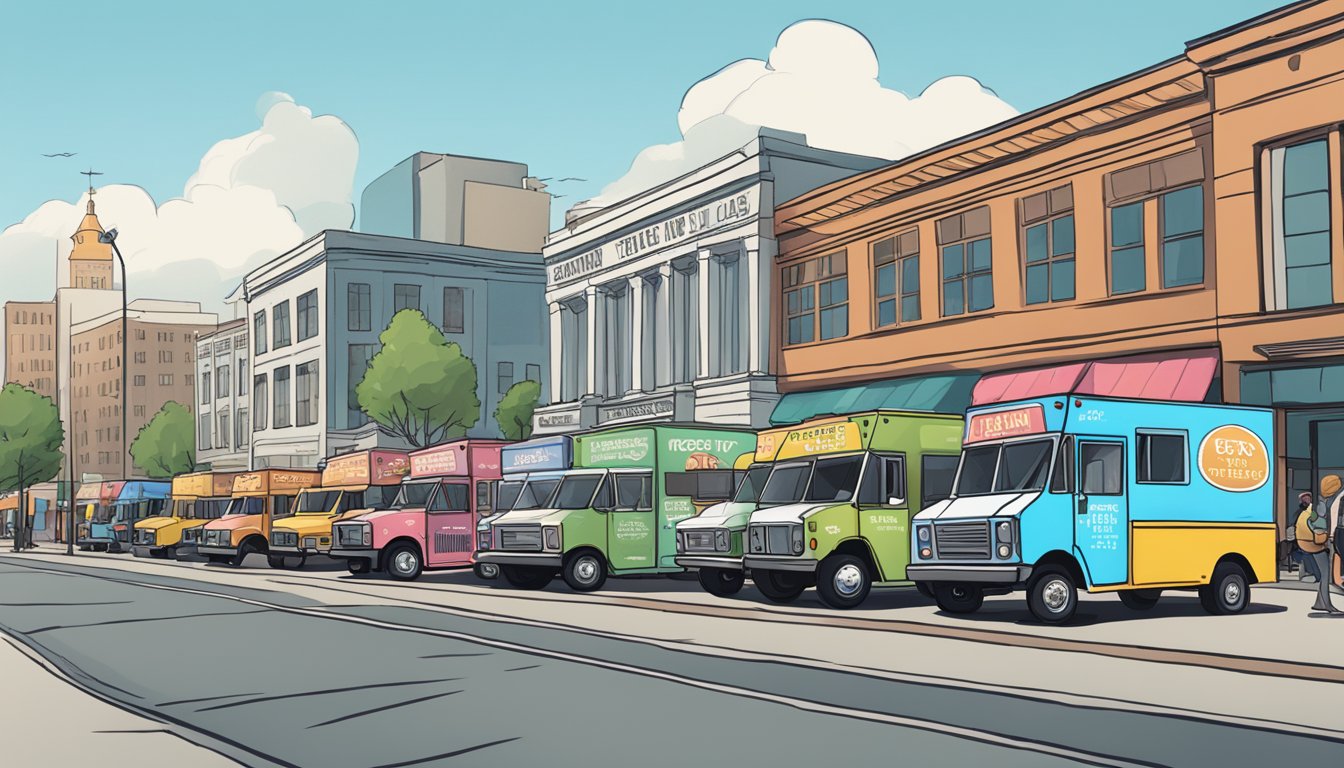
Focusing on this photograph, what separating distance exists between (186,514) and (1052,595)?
37254 mm

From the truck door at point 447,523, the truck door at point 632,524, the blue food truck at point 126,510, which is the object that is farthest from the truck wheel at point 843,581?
the blue food truck at point 126,510

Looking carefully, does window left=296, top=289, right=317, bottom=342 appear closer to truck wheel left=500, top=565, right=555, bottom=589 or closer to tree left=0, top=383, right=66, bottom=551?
tree left=0, top=383, right=66, bottom=551

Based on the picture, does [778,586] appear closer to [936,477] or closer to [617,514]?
[936,477]

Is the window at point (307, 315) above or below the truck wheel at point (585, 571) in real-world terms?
above

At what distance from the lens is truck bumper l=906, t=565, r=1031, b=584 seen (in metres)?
18.1

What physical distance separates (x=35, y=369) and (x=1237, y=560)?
194573mm

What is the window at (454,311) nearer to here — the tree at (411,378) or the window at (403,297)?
the window at (403,297)

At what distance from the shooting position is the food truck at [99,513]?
58031 millimetres

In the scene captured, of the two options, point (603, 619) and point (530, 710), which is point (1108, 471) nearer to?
point (603, 619)

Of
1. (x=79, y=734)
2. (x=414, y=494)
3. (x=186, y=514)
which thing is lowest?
(x=186, y=514)

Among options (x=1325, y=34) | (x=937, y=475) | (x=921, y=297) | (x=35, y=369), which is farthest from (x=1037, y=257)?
(x=35, y=369)

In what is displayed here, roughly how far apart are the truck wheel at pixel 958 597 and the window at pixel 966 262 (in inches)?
622

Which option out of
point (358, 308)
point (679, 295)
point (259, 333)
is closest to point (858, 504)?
point (679, 295)

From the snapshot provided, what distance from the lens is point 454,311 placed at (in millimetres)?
73875
